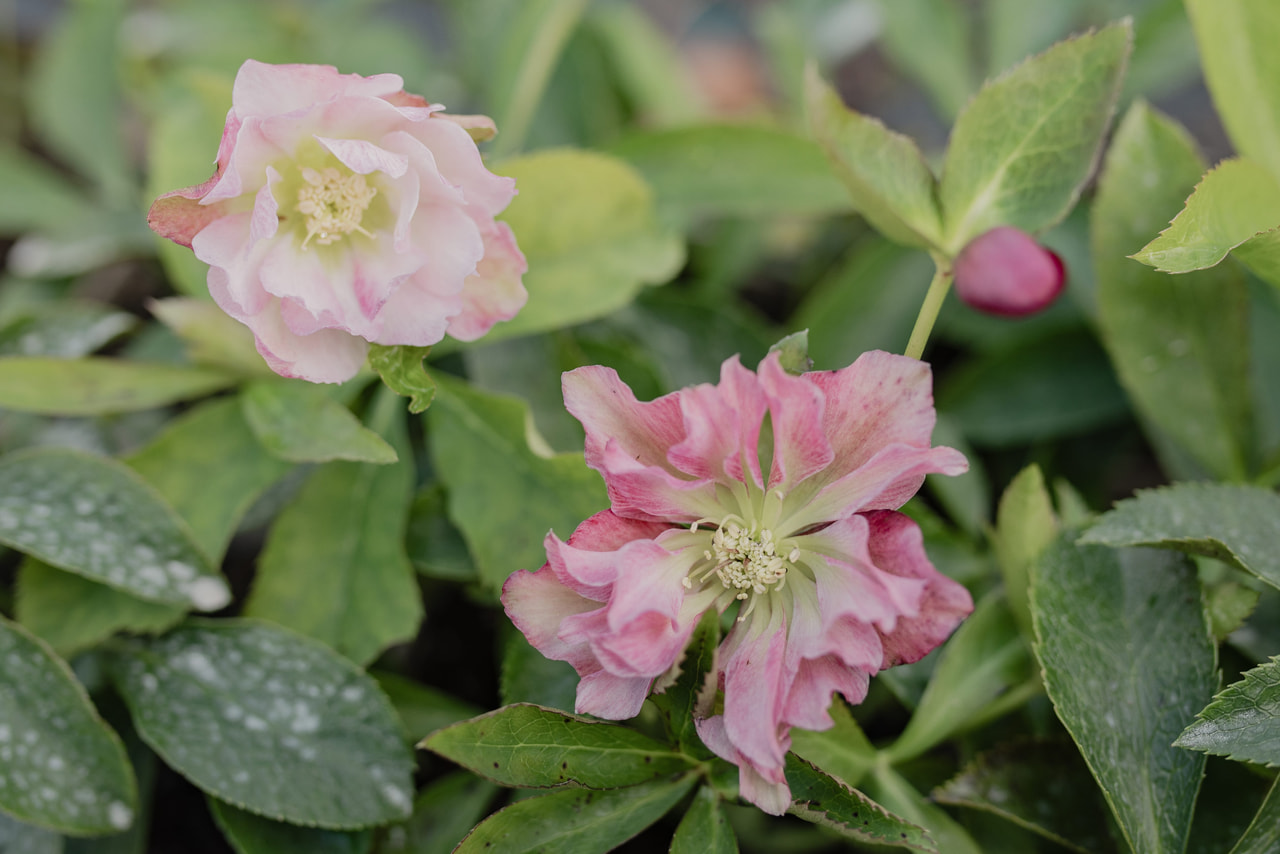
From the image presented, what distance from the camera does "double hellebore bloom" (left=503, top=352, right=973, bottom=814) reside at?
544 millimetres

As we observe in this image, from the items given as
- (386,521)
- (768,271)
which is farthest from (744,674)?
(768,271)

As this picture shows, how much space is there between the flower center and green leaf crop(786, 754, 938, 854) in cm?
48

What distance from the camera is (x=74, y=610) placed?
84cm

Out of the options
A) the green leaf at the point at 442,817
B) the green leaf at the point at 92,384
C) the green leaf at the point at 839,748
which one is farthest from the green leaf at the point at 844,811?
the green leaf at the point at 92,384

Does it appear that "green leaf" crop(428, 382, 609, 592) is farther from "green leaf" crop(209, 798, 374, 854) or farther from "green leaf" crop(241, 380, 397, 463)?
"green leaf" crop(209, 798, 374, 854)

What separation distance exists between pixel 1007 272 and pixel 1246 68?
0.33 meters

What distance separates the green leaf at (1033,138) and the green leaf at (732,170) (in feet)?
1.06

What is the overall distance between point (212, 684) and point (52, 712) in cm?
12

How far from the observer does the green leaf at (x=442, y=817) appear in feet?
2.75

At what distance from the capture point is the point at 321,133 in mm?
654

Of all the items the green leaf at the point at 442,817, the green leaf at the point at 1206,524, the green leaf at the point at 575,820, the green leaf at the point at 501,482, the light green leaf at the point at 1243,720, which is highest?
the green leaf at the point at 1206,524

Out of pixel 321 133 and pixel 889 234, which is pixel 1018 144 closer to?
pixel 889 234

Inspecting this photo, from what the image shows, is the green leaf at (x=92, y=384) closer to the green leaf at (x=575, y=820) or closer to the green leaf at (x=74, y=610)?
the green leaf at (x=74, y=610)

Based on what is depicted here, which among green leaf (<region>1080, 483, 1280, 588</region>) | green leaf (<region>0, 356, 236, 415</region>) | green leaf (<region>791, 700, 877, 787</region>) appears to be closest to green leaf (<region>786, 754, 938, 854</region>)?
green leaf (<region>791, 700, 877, 787</region>)
